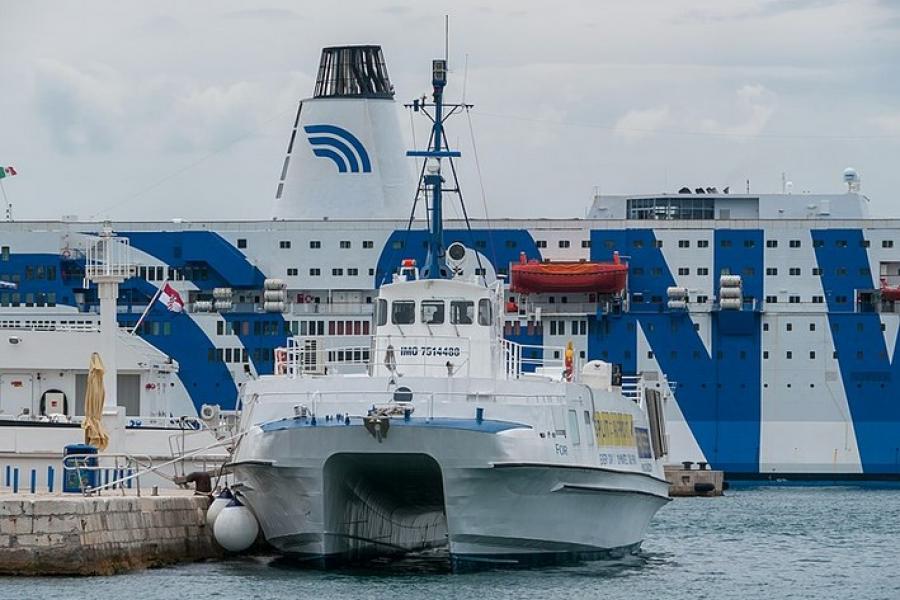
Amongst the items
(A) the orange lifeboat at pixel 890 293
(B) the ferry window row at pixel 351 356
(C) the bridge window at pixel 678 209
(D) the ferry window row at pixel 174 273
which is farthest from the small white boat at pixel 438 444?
(C) the bridge window at pixel 678 209

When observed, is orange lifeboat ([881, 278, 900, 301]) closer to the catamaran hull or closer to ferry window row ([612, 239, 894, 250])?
ferry window row ([612, 239, 894, 250])

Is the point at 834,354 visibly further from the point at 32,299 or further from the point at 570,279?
the point at 32,299

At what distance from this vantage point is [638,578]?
3422cm

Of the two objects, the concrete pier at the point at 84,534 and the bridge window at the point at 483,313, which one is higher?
the bridge window at the point at 483,313

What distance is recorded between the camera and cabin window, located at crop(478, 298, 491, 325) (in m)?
35.8

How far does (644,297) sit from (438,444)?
158 ft

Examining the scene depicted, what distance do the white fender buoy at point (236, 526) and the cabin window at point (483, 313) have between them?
15.8 ft

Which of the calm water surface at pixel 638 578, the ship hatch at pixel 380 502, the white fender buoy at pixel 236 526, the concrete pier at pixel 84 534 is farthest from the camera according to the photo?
the white fender buoy at pixel 236 526

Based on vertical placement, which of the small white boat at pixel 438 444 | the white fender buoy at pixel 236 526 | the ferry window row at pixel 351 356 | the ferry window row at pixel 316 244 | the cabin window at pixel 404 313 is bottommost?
the white fender buoy at pixel 236 526

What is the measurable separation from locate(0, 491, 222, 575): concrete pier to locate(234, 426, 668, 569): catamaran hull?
5.01ft

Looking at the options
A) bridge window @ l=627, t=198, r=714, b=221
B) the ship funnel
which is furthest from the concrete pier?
bridge window @ l=627, t=198, r=714, b=221

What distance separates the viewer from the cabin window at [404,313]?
35.9 m

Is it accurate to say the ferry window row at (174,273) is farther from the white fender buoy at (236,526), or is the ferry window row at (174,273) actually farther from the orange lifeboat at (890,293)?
the white fender buoy at (236,526)

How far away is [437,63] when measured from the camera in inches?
1443
